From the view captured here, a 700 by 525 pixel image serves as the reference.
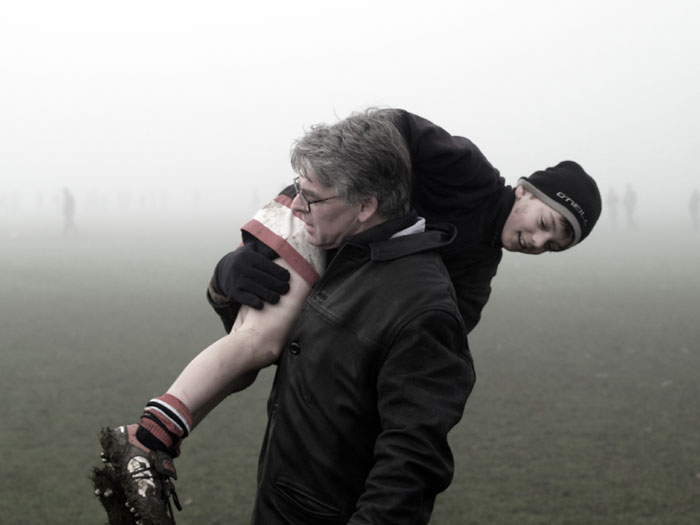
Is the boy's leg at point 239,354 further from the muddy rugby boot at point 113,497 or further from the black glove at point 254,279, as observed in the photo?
the muddy rugby boot at point 113,497

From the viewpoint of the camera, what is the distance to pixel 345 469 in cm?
196

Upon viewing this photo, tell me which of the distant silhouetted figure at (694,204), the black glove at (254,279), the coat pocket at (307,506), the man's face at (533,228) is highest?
the man's face at (533,228)

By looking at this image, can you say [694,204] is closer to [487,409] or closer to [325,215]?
[487,409]

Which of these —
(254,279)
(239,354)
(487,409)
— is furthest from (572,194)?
(487,409)

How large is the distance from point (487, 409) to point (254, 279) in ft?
20.7

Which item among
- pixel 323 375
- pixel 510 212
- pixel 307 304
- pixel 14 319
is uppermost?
pixel 510 212

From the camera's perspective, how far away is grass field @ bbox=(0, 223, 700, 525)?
5602 mm

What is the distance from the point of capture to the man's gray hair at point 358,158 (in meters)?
1.85

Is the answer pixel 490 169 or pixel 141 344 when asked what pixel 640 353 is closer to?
pixel 141 344

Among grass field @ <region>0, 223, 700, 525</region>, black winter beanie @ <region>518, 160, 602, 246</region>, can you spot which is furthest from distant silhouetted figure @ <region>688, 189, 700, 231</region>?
black winter beanie @ <region>518, 160, 602, 246</region>

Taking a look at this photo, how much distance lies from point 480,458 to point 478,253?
15.1 ft

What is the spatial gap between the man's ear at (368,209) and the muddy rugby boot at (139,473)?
31.5 inches

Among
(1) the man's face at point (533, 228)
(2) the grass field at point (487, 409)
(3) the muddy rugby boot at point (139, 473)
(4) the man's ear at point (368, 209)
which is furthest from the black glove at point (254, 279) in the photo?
(2) the grass field at point (487, 409)

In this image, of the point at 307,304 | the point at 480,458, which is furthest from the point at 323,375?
the point at 480,458
